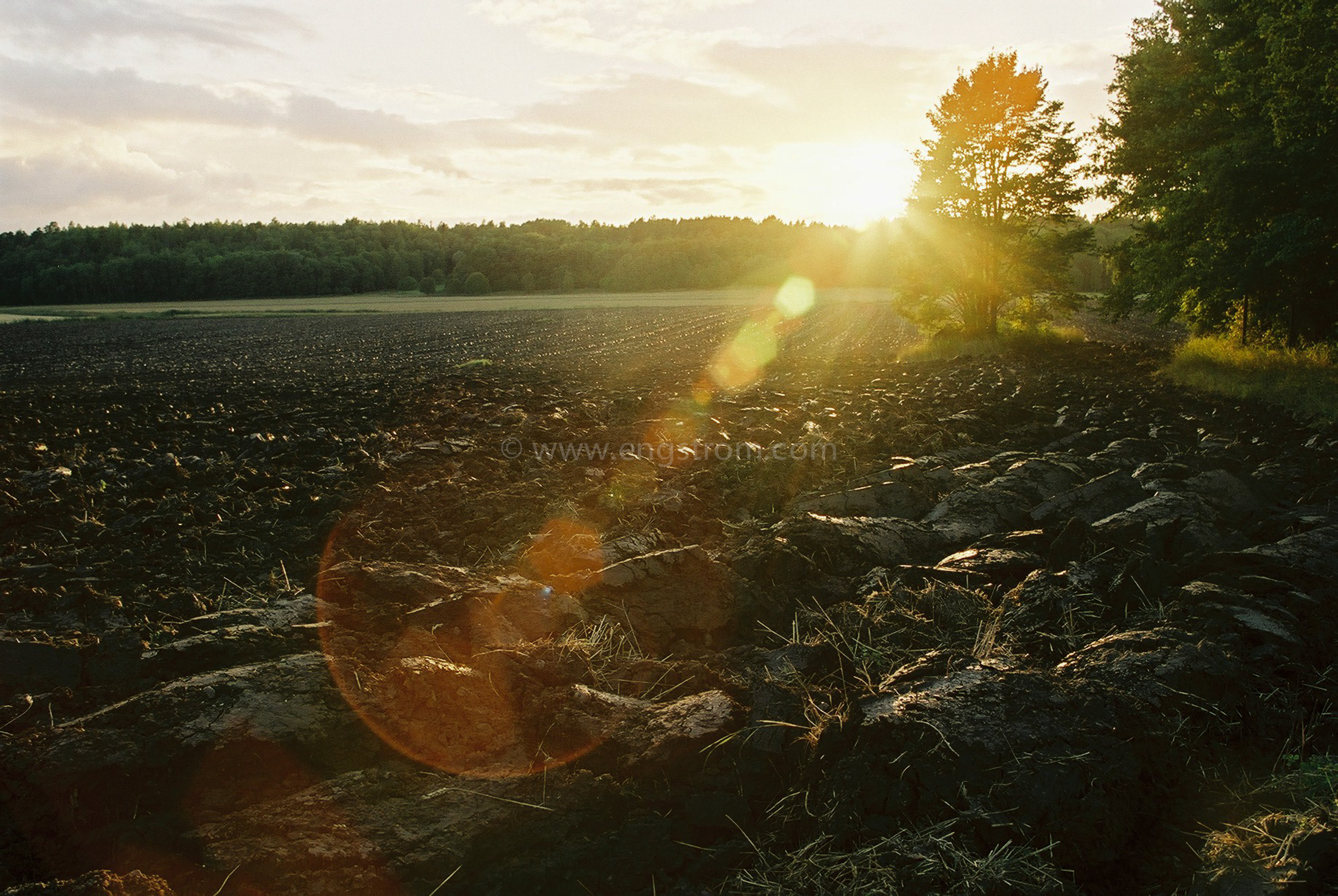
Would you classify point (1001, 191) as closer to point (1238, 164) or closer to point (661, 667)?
point (1238, 164)

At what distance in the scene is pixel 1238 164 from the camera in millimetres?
15359

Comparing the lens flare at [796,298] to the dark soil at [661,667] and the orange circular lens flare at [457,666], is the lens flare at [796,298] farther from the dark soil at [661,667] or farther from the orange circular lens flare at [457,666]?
the orange circular lens flare at [457,666]

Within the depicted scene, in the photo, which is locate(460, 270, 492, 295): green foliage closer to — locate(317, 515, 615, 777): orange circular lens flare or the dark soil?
the dark soil

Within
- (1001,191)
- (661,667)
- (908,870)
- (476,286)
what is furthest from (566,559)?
(476,286)

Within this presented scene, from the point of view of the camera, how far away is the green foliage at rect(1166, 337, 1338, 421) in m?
12.8

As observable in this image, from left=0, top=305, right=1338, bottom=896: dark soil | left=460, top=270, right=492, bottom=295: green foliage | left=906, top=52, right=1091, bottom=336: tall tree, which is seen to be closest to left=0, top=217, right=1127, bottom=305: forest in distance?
left=460, top=270, right=492, bottom=295: green foliage

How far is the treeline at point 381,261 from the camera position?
8856 centimetres

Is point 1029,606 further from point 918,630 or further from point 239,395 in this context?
point 239,395

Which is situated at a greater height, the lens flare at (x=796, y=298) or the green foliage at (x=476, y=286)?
the green foliage at (x=476, y=286)

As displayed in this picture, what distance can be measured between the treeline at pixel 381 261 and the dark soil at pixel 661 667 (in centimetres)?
7436

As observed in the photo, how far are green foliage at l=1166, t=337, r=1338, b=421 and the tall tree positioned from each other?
7377 mm

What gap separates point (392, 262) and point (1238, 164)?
98937mm

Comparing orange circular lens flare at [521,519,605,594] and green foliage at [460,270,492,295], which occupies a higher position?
green foliage at [460,270,492,295]

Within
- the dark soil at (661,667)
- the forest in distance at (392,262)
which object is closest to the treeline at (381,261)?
the forest in distance at (392,262)
